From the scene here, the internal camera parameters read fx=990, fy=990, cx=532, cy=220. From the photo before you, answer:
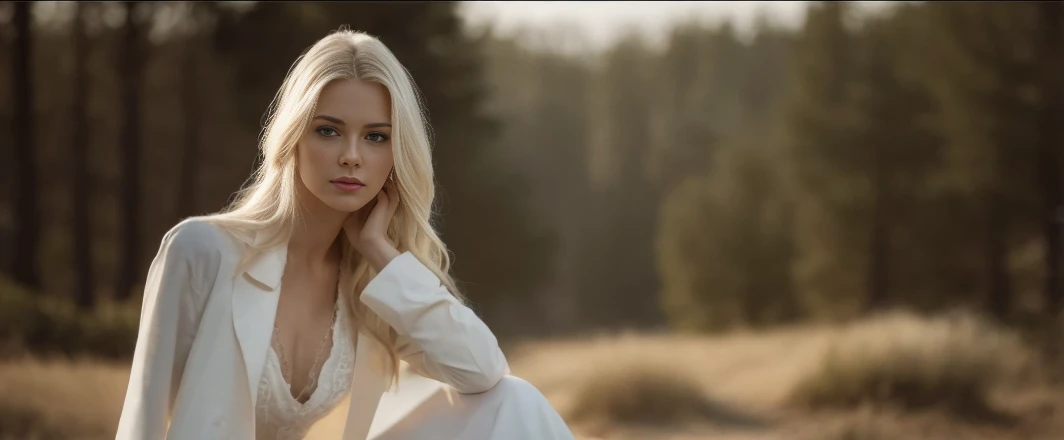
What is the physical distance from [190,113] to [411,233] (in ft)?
28.0

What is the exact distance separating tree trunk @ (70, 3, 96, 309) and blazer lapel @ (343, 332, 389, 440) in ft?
22.6

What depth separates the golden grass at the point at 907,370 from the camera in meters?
8.32

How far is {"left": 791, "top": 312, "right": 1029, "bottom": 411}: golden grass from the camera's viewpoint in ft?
27.3

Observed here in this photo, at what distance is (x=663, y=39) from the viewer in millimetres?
20938

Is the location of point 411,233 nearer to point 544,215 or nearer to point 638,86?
point 544,215

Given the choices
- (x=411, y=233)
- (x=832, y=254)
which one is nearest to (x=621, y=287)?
(x=832, y=254)

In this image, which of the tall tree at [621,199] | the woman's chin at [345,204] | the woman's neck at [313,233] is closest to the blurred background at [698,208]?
the tall tree at [621,199]

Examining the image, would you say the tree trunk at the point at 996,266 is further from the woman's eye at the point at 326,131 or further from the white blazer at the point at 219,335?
the woman's eye at the point at 326,131

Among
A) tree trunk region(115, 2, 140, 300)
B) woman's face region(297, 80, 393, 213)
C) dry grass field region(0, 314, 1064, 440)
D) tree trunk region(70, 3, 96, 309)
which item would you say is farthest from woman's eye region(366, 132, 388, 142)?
tree trunk region(115, 2, 140, 300)

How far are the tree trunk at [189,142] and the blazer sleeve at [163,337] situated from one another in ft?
27.4

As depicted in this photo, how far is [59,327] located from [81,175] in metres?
2.51

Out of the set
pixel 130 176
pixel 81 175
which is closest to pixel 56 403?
pixel 130 176

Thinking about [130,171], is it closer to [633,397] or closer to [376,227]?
[633,397]

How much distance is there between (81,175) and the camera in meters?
9.83
